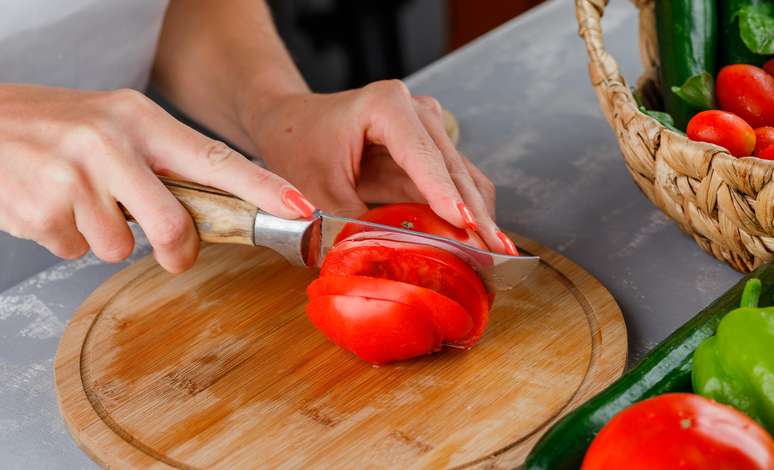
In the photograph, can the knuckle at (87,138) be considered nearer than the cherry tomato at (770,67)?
Yes

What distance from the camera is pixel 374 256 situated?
1.05 m

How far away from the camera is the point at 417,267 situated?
1053 millimetres

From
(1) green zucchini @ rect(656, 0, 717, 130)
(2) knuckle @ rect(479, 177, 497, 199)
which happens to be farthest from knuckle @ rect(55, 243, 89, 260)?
(1) green zucchini @ rect(656, 0, 717, 130)

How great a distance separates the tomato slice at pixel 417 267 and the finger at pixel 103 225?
0.69 feet

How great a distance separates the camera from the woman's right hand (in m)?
1.01

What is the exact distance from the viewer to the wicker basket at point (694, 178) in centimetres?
98

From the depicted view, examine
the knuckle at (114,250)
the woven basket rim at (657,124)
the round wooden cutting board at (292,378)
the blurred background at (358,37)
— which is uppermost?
the woven basket rim at (657,124)

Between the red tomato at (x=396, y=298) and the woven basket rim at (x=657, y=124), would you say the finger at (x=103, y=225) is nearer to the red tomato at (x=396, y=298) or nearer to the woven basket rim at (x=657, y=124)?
the red tomato at (x=396, y=298)

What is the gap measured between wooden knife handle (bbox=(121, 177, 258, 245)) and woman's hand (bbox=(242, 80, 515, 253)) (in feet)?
0.67

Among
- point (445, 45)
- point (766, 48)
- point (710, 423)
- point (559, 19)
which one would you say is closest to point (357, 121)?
point (766, 48)

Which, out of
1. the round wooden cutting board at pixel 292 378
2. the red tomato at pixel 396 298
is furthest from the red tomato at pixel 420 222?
the round wooden cutting board at pixel 292 378

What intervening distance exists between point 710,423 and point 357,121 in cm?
64

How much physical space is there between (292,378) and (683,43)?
0.65 metres

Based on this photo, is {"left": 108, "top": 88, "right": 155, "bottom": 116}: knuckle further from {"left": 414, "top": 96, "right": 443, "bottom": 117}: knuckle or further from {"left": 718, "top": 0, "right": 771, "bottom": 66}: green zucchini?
{"left": 718, "top": 0, "right": 771, "bottom": 66}: green zucchini
